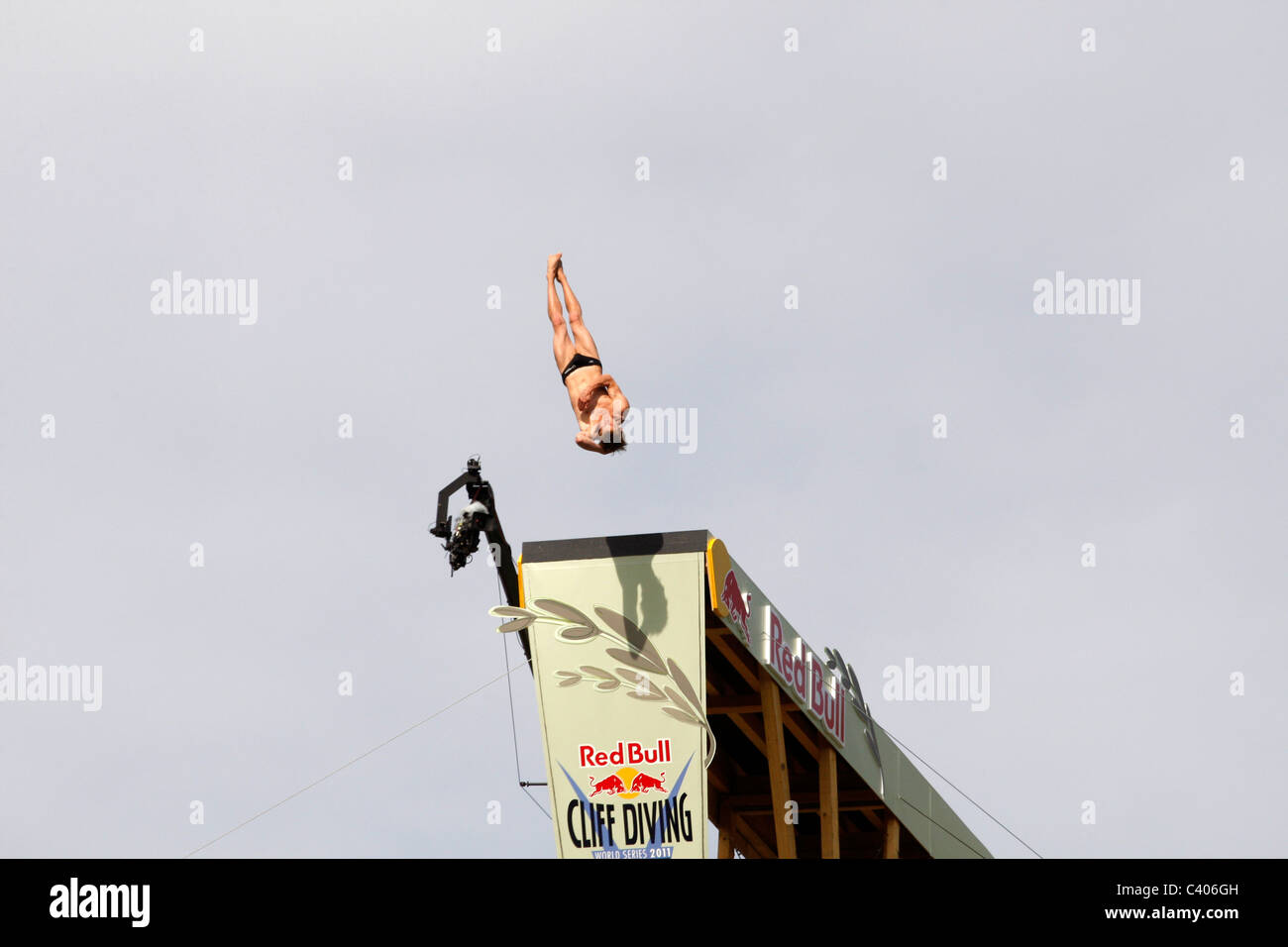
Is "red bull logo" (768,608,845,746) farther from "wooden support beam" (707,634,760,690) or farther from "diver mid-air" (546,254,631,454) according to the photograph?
"diver mid-air" (546,254,631,454)

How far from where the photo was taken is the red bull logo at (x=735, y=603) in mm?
30281

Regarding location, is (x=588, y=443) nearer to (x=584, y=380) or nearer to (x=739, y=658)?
(x=584, y=380)

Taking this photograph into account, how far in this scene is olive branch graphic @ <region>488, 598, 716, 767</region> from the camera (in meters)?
29.9

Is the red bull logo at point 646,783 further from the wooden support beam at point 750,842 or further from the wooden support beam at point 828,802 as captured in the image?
the wooden support beam at point 750,842

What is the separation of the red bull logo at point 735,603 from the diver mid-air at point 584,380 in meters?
2.84

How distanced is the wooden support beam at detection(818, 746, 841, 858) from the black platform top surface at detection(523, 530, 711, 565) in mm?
5467

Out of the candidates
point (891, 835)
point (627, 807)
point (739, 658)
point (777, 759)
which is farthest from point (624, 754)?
point (891, 835)

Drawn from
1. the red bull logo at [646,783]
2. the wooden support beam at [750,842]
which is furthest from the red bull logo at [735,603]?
the wooden support beam at [750,842]

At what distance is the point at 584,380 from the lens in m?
29.7

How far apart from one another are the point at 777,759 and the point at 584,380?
6969 mm

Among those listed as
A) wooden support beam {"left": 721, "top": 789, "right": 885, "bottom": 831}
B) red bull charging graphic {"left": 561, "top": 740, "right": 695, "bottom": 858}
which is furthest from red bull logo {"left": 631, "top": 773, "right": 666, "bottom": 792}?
wooden support beam {"left": 721, "top": 789, "right": 885, "bottom": 831}
